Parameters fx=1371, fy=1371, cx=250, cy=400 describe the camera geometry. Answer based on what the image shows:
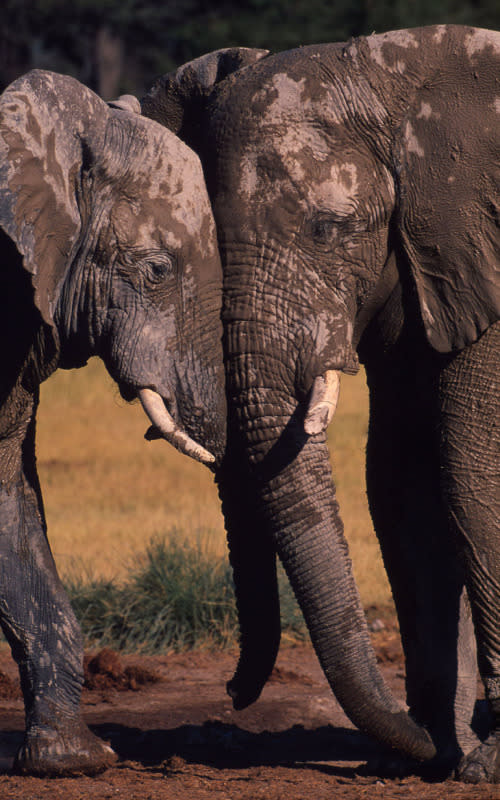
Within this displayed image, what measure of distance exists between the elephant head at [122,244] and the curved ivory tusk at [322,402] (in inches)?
14.3

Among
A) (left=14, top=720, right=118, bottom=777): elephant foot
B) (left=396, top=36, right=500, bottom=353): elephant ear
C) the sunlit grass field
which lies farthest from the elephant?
the sunlit grass field

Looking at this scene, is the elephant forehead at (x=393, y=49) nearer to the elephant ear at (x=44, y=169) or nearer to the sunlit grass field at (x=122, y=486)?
the elephant ear at (x=44, y=169)

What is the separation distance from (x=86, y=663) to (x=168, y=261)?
2.99m

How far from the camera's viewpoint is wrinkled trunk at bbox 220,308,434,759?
502cm

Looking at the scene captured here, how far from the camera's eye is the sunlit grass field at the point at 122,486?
9469mm

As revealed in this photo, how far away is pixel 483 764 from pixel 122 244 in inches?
97.6

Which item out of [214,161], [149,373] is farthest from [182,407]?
[214,161]

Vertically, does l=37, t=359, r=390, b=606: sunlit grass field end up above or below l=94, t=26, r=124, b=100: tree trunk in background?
below

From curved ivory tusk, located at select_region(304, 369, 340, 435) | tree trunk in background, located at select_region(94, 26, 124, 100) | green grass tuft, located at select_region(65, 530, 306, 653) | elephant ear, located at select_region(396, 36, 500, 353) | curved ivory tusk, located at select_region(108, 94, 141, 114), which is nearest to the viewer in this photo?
curved ivory tusk, located at select_region(304, 369, 340, 435)

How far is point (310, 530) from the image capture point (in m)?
5.06

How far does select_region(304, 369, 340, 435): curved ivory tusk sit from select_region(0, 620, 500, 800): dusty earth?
4.57ft

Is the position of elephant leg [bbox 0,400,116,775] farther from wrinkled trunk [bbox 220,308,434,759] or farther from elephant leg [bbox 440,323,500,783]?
elephant leg [bbox 440,323,500,783]

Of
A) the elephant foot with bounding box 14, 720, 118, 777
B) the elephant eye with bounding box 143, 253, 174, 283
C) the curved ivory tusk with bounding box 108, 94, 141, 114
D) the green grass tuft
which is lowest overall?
the elephant foot with bounding box 14, 720, 118, 777

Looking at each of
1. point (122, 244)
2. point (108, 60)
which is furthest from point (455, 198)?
point (108, 60)
